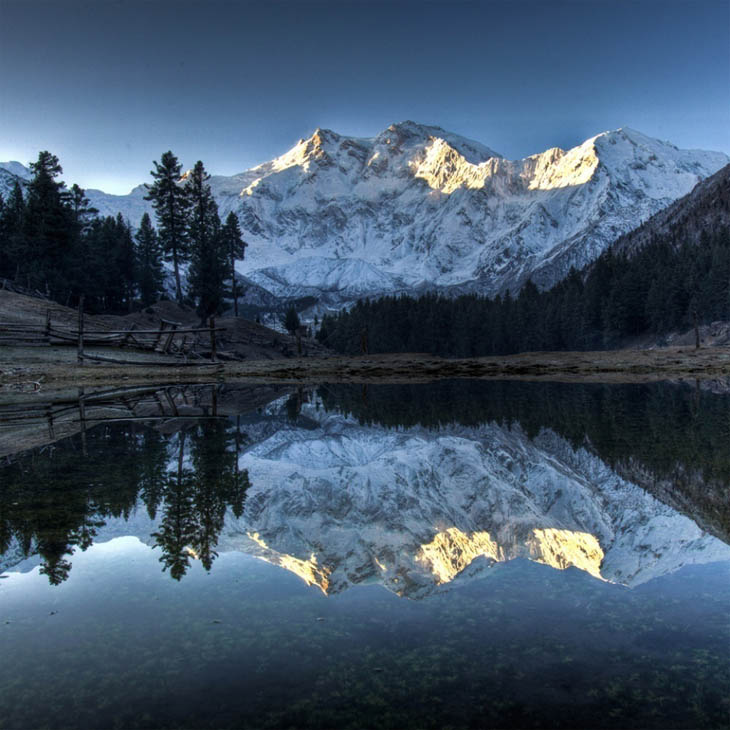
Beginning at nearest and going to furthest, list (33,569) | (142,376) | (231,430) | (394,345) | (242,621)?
(242,621)
(33,569)
(231,430)
(142,376)
(394,345)

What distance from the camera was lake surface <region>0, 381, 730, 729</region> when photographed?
14.7 feet

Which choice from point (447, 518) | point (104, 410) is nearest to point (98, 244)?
point (104, 410)

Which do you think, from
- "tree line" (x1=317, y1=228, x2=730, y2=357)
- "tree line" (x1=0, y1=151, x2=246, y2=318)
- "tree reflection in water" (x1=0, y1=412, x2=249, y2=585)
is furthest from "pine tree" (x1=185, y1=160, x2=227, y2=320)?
"tree reflection in water" (x1=0, y1=412, x2=249, y2=585)

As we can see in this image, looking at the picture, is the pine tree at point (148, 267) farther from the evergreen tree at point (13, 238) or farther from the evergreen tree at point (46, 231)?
the evergreen tree at point (46, 231)

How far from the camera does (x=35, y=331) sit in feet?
124

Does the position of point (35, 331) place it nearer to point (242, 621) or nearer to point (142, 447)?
point (142, 447)

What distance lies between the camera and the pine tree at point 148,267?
295ft

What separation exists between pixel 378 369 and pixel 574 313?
75.5m

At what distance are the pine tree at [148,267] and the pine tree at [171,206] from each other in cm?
1702

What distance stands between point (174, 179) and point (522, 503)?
7056 cm

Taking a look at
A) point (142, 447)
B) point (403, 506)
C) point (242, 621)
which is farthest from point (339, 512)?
point (142, 447)

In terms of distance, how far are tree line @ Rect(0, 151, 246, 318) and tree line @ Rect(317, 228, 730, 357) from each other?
31.7 m

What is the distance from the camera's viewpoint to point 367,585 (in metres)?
6.71

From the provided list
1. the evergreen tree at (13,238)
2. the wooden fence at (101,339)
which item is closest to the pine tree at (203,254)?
the evergreen tree at (13,238)
